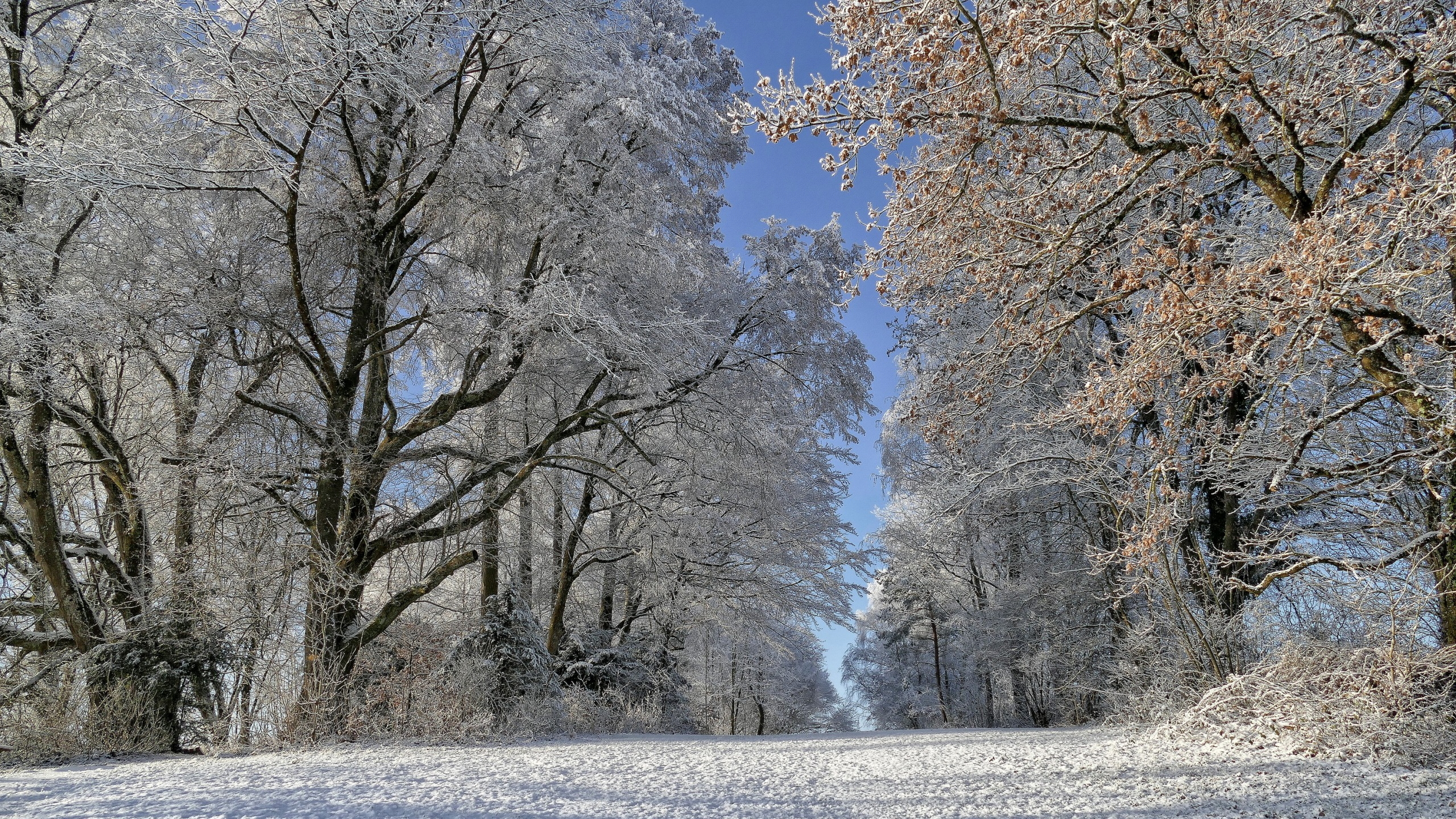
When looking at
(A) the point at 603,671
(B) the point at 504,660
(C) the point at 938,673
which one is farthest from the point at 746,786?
→ (C) the point at 938,673

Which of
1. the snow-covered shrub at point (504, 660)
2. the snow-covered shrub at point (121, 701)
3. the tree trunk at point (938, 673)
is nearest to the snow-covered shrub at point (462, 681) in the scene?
the snow-covered shrub at point (504, 660)

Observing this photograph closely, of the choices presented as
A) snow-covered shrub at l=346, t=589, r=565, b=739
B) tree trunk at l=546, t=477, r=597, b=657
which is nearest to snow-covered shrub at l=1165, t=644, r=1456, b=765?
snow-covered shrub at l=346, t=589, r=565, b=739

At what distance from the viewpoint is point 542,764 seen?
17.8ft

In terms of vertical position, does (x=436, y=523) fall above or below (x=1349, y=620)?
above

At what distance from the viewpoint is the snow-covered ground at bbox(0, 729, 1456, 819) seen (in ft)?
12.8

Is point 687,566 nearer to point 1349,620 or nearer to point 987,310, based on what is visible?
point 987,310

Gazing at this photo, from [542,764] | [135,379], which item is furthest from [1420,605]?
[135,379]

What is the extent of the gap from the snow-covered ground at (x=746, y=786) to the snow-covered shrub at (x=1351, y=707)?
27 cm

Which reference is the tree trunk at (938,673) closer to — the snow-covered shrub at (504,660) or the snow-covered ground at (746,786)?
the snow-covered shrub at (504,660)

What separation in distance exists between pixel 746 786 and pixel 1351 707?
3.89 meters

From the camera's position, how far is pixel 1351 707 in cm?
498

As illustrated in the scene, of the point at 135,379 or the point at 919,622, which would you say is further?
the point at 919,622

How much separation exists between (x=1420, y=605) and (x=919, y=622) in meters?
20.2

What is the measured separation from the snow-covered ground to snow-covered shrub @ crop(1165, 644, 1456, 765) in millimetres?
269
